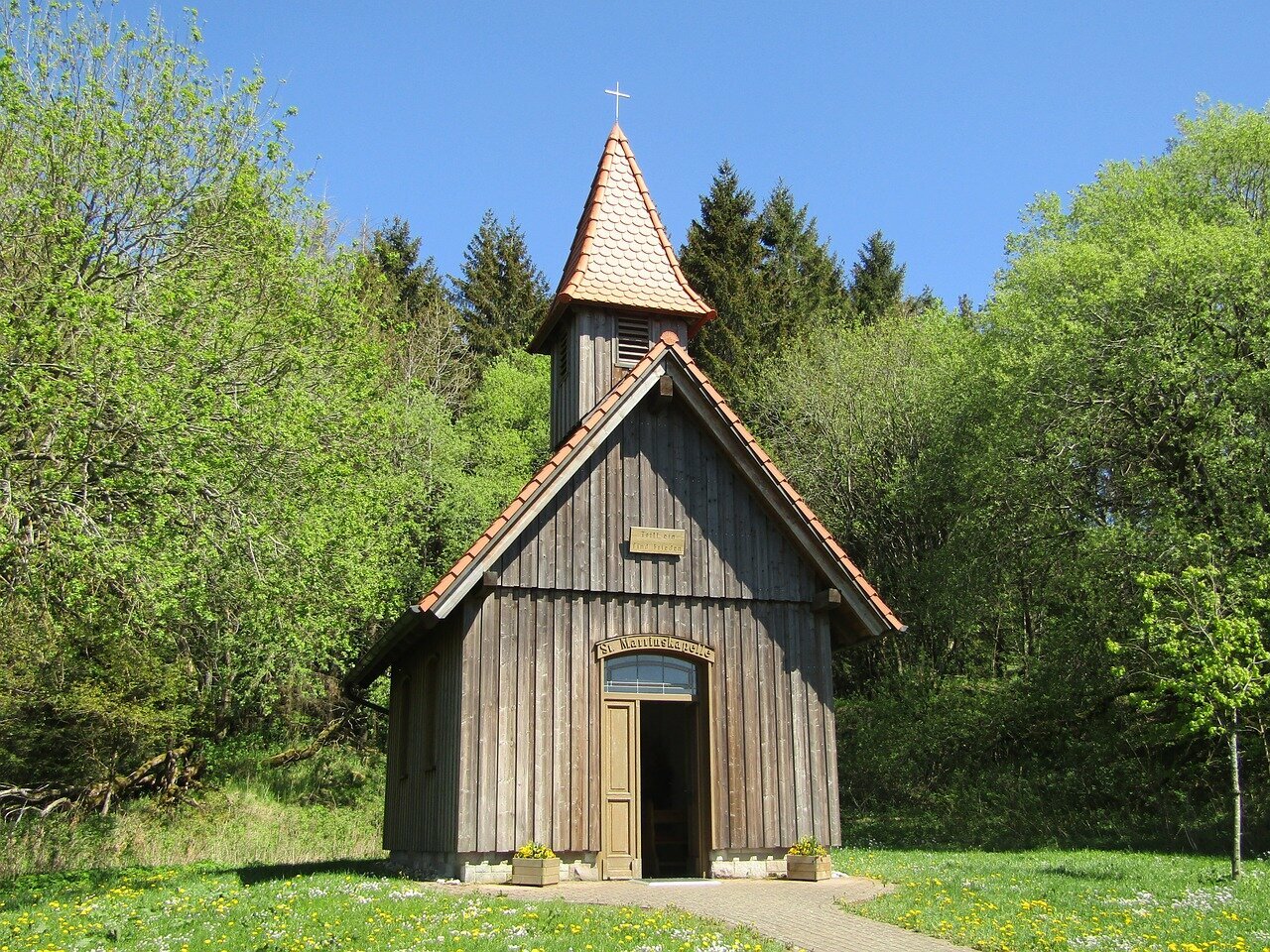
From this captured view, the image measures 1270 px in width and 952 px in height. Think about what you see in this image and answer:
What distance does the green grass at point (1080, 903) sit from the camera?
378 inches

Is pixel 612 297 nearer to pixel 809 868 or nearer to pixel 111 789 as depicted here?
pixel 809 868

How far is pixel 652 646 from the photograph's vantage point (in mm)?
14875

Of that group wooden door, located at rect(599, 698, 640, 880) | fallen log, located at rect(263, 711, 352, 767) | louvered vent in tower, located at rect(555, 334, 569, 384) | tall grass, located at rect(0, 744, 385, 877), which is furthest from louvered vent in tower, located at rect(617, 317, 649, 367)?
fallen log, located at rect(263, 711, 352, 767)

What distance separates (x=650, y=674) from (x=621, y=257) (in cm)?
665

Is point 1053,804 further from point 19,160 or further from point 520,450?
point 19,160

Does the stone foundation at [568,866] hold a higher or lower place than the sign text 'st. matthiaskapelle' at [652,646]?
lower

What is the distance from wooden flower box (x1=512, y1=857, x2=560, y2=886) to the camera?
13.1 m

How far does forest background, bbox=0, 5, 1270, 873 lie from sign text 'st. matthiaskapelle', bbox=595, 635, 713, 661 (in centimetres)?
524

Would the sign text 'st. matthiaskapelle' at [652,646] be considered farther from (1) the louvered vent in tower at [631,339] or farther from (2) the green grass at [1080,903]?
(1) the louvered vent in tower at [631,339]

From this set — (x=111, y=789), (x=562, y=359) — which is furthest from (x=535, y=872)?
(x=111, y=789)

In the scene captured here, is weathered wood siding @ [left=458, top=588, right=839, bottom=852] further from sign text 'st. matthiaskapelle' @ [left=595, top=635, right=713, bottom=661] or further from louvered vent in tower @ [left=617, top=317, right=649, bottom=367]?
louvered vent in tower @ [left=617, top=317, right=649, bottom=367]

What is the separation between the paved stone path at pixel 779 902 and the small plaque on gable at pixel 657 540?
4074mm

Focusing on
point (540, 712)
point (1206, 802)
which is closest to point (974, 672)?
point (1206, 802)

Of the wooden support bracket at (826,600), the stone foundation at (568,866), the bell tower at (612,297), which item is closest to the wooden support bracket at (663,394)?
the bell tower at (612,297)
